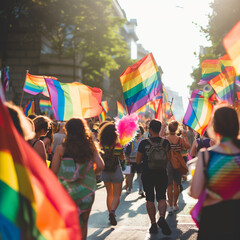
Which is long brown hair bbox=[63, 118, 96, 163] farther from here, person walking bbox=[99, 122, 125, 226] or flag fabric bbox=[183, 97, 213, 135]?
flag fabric bbox=[183, 97, 213, 135]

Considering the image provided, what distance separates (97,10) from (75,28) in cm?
219

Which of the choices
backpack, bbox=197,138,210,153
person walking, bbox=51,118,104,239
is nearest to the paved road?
backpack, bbox=197,138,210,153

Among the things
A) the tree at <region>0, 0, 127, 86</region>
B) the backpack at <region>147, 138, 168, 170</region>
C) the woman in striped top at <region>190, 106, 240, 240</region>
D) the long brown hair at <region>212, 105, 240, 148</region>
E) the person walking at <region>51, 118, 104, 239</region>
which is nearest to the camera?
the woman in striped top at <region>190, 106, 240, 240</region>

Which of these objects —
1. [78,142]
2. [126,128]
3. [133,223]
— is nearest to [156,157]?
[133,223]

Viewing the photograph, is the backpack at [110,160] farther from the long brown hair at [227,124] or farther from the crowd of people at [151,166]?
the long brown hair at [227,124]

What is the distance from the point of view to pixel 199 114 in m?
8.77

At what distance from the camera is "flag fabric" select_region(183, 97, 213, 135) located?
8604mm

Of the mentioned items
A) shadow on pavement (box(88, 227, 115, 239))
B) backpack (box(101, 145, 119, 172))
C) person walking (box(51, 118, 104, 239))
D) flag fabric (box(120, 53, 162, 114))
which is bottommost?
shadow on pavement (box(88, 227, 115, 239))

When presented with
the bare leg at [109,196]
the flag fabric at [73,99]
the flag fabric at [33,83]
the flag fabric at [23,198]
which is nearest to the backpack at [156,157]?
the bare leg at [109,196]

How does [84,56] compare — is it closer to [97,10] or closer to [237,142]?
[97,10]

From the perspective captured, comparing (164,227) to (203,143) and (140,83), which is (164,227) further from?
(140,83)

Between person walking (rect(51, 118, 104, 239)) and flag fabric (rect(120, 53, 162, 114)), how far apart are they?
16.5 feet

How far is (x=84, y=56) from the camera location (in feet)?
101

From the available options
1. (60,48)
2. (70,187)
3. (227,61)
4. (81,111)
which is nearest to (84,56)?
(60,48)
